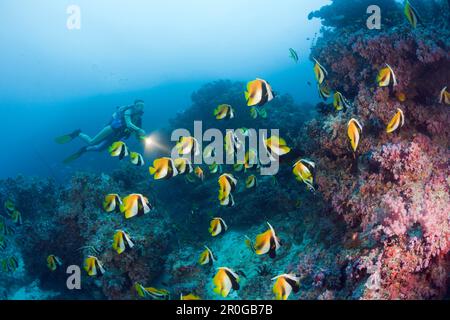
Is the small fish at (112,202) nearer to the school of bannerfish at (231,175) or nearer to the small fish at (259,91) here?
the school of bannerfish at (231,175)

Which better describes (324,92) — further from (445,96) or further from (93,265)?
(93,265)

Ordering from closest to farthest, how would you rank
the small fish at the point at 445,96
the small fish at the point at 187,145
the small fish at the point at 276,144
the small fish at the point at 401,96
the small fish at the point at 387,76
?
the small fish at the point at 276,144 < the small fish at the point at 387,76 < the small fish at the point at 445,96 < the small fish at the point at 187,145 < the small fish at the point at 401,96

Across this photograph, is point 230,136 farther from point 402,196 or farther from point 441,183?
point 441,183

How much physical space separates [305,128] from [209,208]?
4.25m

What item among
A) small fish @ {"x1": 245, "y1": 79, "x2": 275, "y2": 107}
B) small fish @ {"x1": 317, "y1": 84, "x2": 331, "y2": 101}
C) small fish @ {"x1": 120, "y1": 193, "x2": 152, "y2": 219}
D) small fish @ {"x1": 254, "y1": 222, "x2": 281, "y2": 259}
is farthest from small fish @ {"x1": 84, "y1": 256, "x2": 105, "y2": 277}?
small fish @ {"x1": 317, "y1": 84, "x2": 331, "y2": 101}

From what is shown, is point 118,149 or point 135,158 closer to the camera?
point 118,149

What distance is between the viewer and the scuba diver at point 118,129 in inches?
373

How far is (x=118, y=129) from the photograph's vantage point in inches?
432

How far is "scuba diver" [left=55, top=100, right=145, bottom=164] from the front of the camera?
9.47 metres

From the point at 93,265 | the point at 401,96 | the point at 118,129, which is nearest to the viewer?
the point at 93,265

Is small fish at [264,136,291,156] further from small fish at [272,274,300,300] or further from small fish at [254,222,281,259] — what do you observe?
small fish at [272,274,300,300]

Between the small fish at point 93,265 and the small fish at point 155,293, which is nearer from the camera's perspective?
the small fish at point 155,293

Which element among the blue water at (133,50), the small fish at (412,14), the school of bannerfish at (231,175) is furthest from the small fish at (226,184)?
the blue water at (133,50)

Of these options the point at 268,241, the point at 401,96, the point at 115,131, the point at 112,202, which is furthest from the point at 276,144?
the point at 115,131
